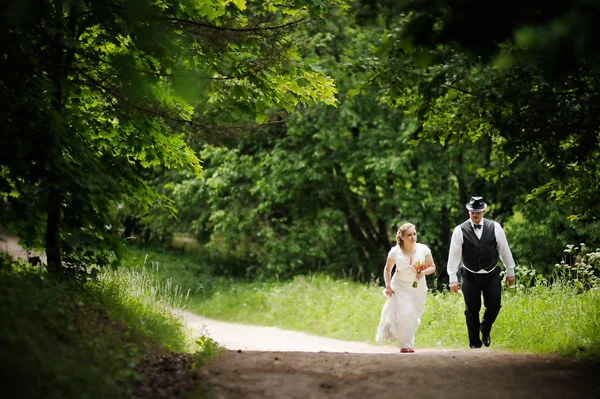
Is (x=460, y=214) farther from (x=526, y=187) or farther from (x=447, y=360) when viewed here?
(x=447, y=360)

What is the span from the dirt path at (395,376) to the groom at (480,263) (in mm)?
1869

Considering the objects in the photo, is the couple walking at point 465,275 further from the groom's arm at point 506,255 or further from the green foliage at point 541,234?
the green foliage at point 541,234

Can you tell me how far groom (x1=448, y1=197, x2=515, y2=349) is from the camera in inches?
400

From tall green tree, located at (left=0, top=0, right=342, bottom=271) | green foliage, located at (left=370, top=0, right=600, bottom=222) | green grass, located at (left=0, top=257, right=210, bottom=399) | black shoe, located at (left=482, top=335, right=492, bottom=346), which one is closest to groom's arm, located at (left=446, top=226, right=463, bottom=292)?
black shoe, located at (left=482, top=335, right=492, bottom=346)

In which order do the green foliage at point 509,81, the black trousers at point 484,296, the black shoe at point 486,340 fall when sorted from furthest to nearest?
the black shoe at point 486,340, the black trousers at point 484,296, the green foliage at point 509,81

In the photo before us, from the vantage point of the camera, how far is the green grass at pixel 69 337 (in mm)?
4801

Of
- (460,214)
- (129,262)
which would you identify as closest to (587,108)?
(129,262)

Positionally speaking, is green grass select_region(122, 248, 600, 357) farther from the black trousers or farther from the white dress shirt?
the white dress shirt

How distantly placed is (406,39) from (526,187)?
14.4m

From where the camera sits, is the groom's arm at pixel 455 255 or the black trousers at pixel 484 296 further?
the groom's arm at pixel 455 255

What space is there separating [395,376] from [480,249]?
13.7ft

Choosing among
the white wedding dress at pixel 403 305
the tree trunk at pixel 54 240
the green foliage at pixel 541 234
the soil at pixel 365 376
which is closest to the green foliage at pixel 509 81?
the white wedding dress at pixel 403 305

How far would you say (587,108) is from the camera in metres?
7.70

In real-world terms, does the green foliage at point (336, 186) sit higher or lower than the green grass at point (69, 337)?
higher
